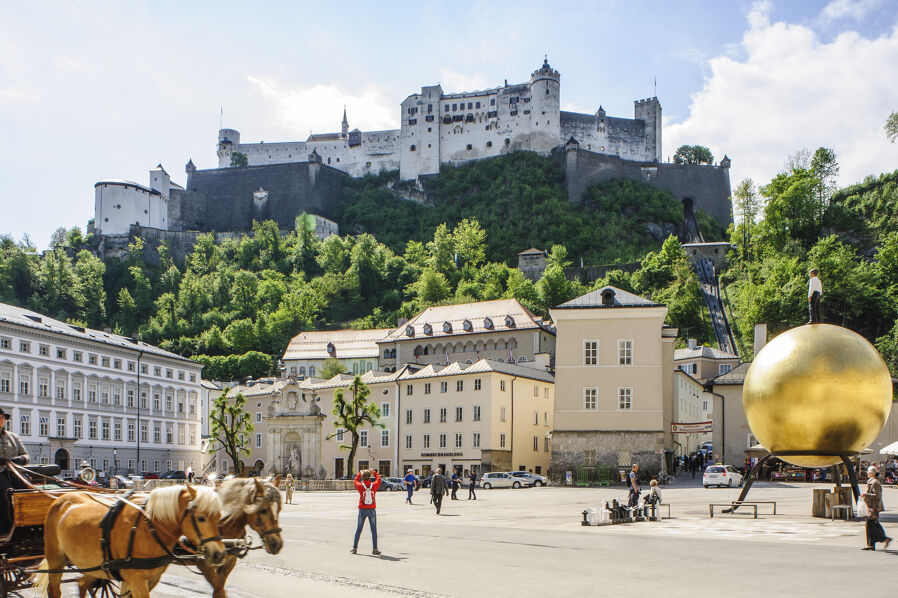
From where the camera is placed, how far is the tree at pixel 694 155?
5837 inches

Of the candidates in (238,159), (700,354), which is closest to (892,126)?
(700,354)

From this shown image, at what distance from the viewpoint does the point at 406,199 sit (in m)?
144

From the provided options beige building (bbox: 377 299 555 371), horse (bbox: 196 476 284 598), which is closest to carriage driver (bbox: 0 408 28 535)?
horse (bbox: 196 476 284 598)

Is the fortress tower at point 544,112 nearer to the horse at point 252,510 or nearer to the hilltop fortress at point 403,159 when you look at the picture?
the hilltop fortress at point 403,159

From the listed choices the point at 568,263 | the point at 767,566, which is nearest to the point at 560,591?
the point at 767,566

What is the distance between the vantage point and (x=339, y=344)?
92.2 metres

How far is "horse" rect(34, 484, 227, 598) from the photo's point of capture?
7.89 metres

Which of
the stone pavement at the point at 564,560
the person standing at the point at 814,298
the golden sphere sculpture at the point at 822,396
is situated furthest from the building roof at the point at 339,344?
the golden sphere sculpture at the point at 822,396

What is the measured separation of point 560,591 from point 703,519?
13469 mm

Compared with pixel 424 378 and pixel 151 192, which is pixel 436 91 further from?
pixel 424 378

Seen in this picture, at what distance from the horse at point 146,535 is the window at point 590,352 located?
132ft

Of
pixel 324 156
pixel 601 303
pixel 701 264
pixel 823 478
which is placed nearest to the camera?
pixel 823 478

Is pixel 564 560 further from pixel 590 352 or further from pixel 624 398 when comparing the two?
pixel 590 352

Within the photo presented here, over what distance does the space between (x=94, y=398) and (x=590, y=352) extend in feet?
137
